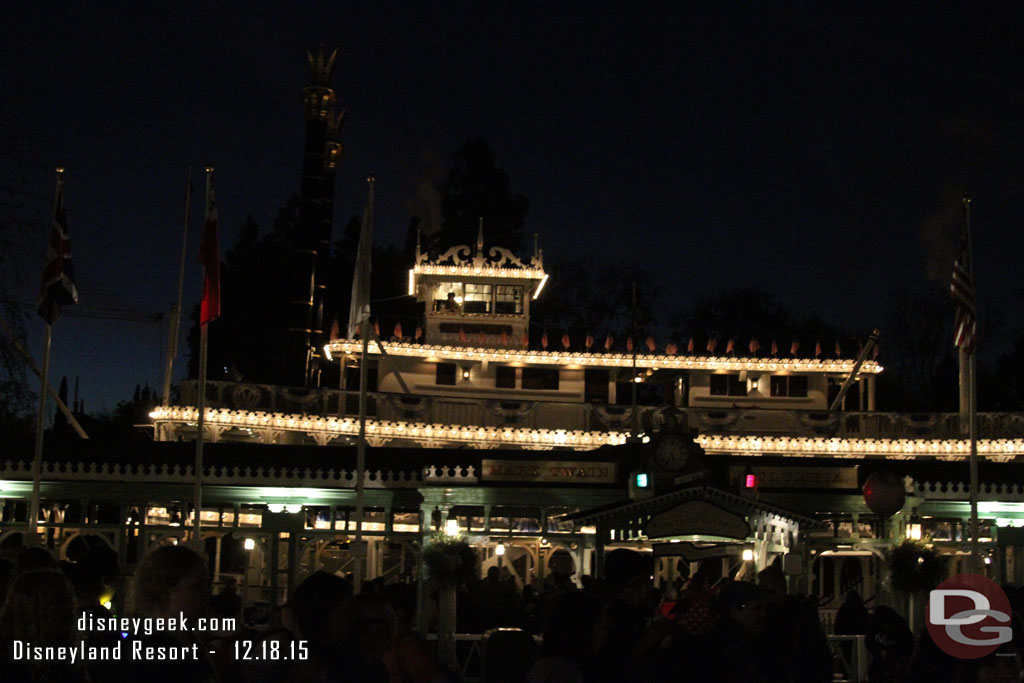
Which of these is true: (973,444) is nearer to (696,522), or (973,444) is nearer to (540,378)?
(696,522)

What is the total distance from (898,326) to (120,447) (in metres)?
49.7

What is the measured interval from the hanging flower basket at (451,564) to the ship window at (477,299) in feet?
76.5

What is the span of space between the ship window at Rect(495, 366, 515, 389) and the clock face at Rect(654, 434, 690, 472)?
20112 mm

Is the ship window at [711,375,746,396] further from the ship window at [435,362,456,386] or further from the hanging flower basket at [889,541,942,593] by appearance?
the hanging flower basket at [889,541,942,593]

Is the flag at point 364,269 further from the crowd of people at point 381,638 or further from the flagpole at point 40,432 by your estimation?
the crowd of people at point 381,638

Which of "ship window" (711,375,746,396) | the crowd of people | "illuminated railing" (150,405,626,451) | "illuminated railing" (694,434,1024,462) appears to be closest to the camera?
the crowd of people

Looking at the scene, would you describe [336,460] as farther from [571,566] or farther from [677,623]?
[677,623]

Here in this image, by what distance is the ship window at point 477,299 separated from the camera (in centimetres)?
4419

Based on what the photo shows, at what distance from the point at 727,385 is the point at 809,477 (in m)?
18.9

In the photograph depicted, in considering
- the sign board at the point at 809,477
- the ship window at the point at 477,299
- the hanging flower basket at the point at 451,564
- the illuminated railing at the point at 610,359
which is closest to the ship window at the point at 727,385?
the illuminated railing at the point at 610,359

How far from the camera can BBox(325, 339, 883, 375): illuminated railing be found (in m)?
41.6

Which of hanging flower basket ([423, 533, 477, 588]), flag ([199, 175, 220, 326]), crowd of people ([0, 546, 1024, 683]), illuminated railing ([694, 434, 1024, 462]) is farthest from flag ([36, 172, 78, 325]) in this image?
illuminated railing ([694, 434, 1024, 462])

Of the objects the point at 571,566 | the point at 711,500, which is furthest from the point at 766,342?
the point at 711,500

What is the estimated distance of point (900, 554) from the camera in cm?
2262
